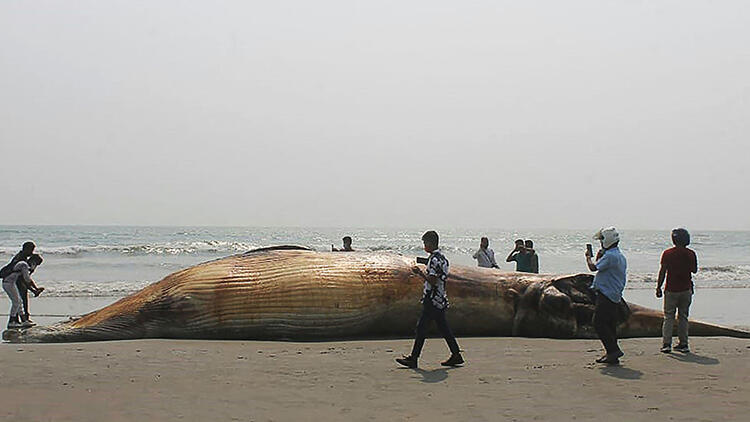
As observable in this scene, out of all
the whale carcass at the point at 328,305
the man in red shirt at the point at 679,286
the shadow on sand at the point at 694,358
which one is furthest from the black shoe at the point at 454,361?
the man in red shirt at the point at 679,286

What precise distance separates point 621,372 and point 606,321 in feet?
2.69

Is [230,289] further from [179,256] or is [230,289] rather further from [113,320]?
[179,256]

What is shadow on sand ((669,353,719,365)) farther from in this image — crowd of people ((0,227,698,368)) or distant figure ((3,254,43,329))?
distant figure ((3,254,43,329))

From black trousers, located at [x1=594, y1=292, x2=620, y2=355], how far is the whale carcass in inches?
82.0

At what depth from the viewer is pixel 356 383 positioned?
738 centimetres

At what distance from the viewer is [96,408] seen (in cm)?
613

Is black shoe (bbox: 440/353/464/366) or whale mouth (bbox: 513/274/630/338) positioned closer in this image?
black shoe (bbox: 440/353/464/366)

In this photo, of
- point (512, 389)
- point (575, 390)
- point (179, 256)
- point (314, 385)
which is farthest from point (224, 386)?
point (179, 256)

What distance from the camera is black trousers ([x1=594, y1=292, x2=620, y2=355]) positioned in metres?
8.75

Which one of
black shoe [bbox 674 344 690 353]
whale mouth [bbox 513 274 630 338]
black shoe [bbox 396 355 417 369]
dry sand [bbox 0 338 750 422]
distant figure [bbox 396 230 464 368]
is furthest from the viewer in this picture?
whale mouth [bbox 513 274 630 338]

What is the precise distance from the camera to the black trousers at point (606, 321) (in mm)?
8750

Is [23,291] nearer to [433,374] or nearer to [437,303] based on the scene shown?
[437,303]

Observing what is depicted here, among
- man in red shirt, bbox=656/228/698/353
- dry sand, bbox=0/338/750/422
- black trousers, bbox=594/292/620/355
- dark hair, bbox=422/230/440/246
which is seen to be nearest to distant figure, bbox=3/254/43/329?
dry sand, bbox=0/338/750/422

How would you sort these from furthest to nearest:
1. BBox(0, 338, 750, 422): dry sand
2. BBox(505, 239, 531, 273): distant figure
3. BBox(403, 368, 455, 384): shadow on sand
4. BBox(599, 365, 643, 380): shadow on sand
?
1. BBox(505, 239, 531, 273): distant figure
2. BBox(599, 365, 643, 380): shadow on sand
3. BBox(403, 368, 455, 384): shadow on sand
4. BBox(0, 338, 750, 422): dry sand
